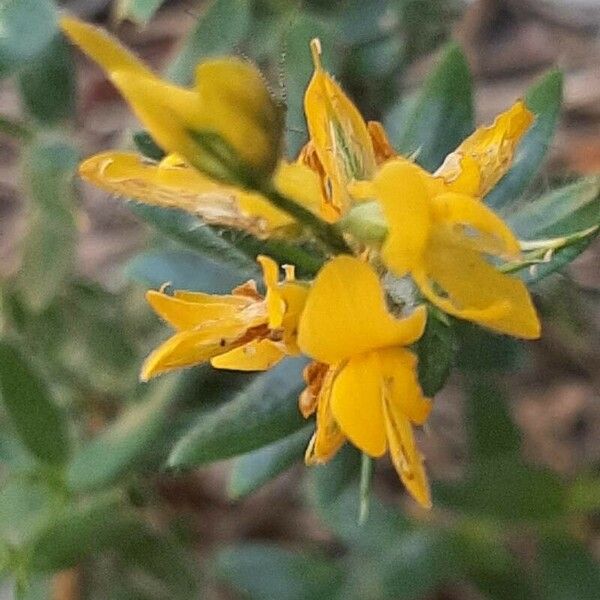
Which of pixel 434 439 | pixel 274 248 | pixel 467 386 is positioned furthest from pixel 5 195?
pixel 274 248

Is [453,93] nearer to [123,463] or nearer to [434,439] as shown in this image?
[123,463]

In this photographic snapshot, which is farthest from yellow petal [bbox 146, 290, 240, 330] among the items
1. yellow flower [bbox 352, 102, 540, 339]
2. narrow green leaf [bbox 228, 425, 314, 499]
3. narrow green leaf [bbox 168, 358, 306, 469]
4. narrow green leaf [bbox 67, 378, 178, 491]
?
narrow green leaf [bbox 67, 378, 178, 491]

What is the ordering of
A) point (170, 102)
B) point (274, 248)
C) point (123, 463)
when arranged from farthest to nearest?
1. point (123, 463)
2. point (274, 248)
3. point (170, 102)

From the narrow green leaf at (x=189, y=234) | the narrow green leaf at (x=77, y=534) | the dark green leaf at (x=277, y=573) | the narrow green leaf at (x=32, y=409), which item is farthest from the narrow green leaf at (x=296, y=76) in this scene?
the dark green leaf at (x=277, y=573)

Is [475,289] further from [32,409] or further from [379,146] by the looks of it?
[32,409]

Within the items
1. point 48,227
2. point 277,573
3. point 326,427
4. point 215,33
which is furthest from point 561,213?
point 277,573

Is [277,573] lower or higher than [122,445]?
lower
